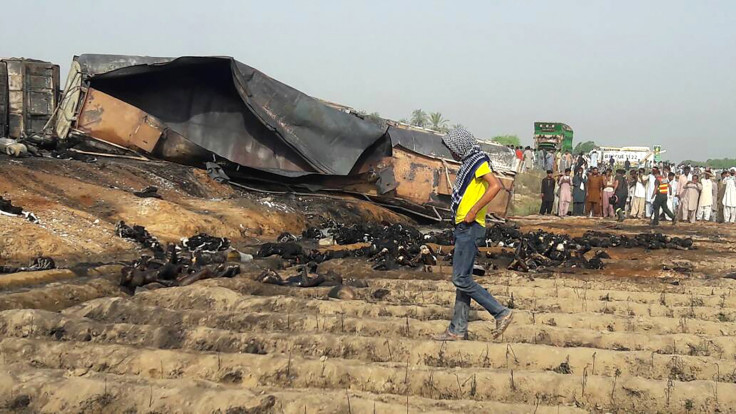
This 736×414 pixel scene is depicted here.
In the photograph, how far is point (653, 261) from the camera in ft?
30.8

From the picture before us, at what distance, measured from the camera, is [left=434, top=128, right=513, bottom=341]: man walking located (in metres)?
4.56

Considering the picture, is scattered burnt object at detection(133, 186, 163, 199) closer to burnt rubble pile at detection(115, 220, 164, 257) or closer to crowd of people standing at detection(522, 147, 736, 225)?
burnt rubble pile at detection(115, 220, 164, 257)

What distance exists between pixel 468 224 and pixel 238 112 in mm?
10196

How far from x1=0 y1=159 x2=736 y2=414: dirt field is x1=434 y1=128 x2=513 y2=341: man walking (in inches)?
7.4

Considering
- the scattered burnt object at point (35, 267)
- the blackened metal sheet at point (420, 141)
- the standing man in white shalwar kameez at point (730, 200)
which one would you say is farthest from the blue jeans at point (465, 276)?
the standing man in white shalwar kameez at point (730, 200)

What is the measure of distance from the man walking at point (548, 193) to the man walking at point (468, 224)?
16026mm

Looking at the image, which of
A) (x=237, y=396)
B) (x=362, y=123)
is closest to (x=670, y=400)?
(x=237, y=396)

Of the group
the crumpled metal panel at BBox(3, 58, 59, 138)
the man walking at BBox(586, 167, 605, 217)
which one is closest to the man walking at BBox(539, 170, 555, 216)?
the man walking at BBox(586, 167, 605, 217)

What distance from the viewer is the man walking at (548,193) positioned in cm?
2014

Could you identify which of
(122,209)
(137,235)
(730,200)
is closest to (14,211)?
(137,235)

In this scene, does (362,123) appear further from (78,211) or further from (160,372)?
(160,372)

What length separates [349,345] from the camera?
432 cm

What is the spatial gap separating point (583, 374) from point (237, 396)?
79.6 inches

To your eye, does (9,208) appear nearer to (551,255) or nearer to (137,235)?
(137,235)
